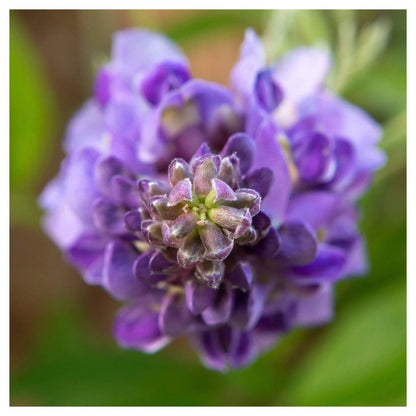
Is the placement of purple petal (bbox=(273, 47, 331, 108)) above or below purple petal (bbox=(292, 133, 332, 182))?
above

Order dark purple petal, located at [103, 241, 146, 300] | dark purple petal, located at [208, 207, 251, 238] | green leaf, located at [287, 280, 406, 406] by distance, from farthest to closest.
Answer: green leaf, located at [287, 280, 406, 406] → dark purple petal, located at [103, 241, 146, 300] → dark purple petal, located at [208, 207, 251, 238]

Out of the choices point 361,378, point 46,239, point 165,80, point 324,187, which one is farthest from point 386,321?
point 46,239

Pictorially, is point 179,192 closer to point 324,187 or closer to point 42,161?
point 324,187

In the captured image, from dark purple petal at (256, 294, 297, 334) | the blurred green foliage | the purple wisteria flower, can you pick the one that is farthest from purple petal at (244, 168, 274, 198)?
the blurred green foliage

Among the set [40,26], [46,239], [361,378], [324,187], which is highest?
[40,26]

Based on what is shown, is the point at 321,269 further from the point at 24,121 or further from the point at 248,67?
the point at 24,121

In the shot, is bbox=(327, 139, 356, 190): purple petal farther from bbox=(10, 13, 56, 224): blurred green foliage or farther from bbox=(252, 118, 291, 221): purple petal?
bbox=(10, 13, 56, 224): blurred green foliage

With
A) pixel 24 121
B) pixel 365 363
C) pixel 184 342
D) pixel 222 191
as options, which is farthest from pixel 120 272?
pixel 184 342
